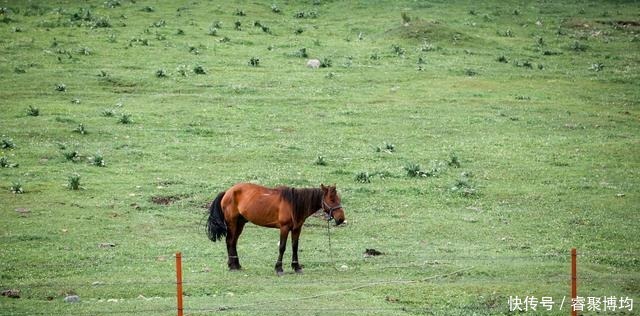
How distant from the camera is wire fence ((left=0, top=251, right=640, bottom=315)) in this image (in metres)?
19.9

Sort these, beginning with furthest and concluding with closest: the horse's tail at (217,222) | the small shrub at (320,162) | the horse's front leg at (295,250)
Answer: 1. the small shrub at (320,162)
2. the horse's tail at (217,222)
3. the horse's front leg at (295,250)

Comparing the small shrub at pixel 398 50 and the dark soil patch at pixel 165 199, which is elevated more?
the small shrub at pixel 398 50

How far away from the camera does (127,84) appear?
4597 cm

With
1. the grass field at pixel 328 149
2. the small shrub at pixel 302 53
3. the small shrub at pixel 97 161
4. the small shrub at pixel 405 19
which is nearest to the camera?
the grass field at pixel 328 149

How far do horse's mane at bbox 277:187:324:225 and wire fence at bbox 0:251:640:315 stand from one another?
4.76 ft

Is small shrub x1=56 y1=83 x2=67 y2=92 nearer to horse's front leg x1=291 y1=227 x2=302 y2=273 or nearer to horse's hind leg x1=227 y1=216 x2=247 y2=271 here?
horse's hind leg x1=227 y1=216 x2=247 y2=271

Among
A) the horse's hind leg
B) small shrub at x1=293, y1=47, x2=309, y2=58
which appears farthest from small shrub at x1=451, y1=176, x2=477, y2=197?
small shrub at x1=293, y1=47, x2=309, y2=58

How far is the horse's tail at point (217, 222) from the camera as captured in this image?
23438mm

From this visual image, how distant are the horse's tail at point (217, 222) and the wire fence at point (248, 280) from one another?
82 cm

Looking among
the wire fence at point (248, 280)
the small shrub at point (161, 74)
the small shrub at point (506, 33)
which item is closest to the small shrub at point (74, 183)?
the wire fence at point (248, 280)

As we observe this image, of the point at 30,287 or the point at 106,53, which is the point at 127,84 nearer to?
the point at 106,53

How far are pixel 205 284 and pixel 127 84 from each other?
84.9ft

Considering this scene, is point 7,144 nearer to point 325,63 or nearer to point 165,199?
point 165,199

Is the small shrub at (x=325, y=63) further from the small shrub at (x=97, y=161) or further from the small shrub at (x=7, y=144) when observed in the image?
the small shrub at (x=7, y=144)
